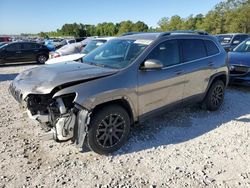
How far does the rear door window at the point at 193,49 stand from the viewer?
5207 millimetres

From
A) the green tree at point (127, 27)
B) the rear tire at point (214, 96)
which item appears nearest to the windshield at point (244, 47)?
the rear tire at point (214, 96)

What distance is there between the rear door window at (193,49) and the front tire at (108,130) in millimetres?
1880

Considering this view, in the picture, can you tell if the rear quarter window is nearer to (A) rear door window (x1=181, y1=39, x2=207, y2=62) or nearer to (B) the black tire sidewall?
(A) rear door window (x1=181, y1=39, x2=207, y2=62)

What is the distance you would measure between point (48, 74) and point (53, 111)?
612 mm

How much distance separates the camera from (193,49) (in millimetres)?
5445

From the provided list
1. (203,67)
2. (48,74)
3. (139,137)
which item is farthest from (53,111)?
(203,67)

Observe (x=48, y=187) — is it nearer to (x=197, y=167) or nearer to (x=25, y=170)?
(x=25, y=170)

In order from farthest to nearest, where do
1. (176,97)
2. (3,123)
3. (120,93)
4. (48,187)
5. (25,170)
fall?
(3,123) < (176,97) < (120,93) < (25,170) < (48,187)

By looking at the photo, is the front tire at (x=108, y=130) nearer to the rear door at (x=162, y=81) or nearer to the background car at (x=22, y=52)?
the rear door at (x=162, y=81)

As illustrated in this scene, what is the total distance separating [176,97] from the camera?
16.5 ft

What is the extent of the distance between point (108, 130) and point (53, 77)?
115 centimetres

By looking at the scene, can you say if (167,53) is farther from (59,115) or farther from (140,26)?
(140,26)

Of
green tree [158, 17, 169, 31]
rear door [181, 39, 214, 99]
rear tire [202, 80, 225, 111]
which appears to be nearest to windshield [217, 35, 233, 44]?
rear tire [202, 80, 225, 111]

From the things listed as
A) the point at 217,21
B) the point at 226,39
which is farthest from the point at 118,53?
the point at 217,21
